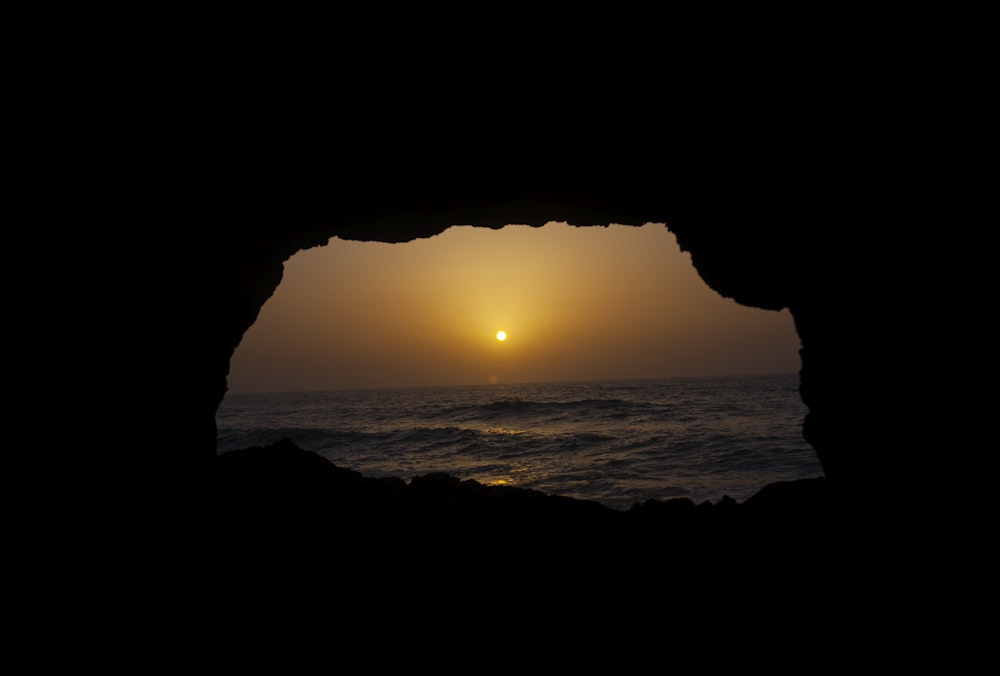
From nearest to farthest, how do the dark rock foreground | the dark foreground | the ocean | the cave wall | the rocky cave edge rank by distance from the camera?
1. the rocky cave edge
2. the cave wall
3. the dark foreground
4. the dark rock foreground
5. the ocean

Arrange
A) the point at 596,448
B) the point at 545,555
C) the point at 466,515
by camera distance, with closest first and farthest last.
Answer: the point at 545,555
the point at 466,515
the point at 596,448

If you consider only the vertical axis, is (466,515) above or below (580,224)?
below

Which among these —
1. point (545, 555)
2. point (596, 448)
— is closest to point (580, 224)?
point (545, 555)

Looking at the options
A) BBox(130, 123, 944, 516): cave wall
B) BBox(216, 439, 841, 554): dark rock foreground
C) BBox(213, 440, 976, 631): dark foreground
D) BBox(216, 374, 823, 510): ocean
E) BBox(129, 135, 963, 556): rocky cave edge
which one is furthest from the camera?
BBox(216, 374, 823, 510): ocean

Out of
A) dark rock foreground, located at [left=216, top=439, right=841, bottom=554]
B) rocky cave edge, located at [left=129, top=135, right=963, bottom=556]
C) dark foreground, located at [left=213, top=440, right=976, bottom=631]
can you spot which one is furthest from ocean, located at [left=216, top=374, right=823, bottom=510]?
rocky cave edge, located at [left=129, top=135, right=963, bottom=556]

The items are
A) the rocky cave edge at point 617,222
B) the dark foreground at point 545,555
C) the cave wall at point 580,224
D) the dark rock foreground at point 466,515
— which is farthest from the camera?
the dark rock foreground at point 466,515

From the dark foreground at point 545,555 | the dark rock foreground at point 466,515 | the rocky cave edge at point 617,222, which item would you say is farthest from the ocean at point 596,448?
the rocky cave edge at point 617,222

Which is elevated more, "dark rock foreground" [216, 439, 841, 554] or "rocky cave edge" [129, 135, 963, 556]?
"rocky cave edge" [129, 135, 963, 556]

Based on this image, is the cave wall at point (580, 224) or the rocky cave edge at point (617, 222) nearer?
the rocky cave edge at point (617, 222)

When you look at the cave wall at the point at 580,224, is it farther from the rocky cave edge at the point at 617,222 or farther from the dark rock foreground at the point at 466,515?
the dark rock foreground at the point at 466,515

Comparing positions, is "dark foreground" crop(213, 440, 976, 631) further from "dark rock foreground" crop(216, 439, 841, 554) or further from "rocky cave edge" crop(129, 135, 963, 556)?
"rocky cave edge" crop(129, 135, 963, 556)

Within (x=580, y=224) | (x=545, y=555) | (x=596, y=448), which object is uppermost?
(x=580, y=224)

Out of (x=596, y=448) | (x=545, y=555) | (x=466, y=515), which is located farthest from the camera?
(x=596, y=448)

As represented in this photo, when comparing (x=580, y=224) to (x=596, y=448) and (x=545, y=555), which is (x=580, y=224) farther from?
(x=596, y=448)
